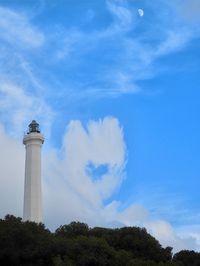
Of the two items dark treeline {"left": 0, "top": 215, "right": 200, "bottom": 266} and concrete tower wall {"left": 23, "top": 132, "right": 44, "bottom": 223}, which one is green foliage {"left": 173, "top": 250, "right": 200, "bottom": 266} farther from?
concrete tower wall {"left": 23, "top": 132, "right": 44, "bottom": 223}

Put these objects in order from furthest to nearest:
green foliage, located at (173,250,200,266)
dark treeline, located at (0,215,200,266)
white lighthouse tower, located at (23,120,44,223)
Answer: white lighthouse tower, located at (23,120,44,223)
green foliage, located at (173,250,200,266)
dark treeline, located at (0,215,200,266)

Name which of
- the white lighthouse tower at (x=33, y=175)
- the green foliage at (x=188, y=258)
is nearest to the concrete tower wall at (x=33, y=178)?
the white lighthouse tower at (x=33, y=175)

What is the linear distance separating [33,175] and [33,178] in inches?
15.3

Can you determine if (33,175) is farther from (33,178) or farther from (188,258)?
(188,258)

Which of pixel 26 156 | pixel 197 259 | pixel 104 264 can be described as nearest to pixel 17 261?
pixel 104 264

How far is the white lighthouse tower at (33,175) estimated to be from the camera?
76750 mm

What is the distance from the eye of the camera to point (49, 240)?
5609 cm

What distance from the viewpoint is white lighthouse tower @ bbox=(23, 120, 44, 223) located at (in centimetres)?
7675

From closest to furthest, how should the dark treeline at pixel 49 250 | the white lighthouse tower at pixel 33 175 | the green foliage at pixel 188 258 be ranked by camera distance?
the dark treeline at pixel 49 250 < the green foliage at pixel 188 258 < the white lighthouse tower at pixel 33 175

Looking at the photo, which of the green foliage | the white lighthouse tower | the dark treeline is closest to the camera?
the dark treeline

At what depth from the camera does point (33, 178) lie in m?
78.2

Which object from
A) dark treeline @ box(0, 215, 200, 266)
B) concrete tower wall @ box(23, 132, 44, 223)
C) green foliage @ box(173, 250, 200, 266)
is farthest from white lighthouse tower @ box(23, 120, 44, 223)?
green foliage @ box(173, 250, 200, 266)

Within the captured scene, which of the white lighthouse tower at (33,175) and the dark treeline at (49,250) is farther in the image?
the white lighthouse tower at (33,175)

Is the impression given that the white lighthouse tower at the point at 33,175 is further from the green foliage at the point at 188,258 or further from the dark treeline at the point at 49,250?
the green foliage at the point at 188,258
